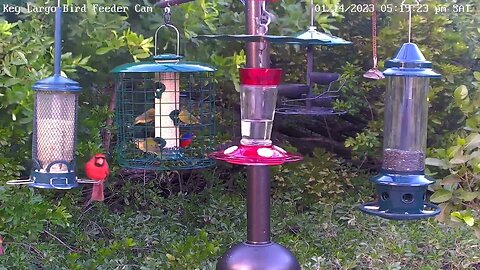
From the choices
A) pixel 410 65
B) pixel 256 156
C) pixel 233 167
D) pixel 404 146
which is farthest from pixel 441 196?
pixel 233 167

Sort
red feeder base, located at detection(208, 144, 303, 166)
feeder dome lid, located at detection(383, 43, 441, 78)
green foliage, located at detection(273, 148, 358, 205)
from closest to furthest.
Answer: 1. red feeder base, located at detection(208, 144, 303, 166)
2. feeder dome lid, located at detection(383, 43, 441, 78)
3. green foliage, located at detection(273, 148, 358, 205)

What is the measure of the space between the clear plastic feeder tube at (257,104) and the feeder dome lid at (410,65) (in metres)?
0.41

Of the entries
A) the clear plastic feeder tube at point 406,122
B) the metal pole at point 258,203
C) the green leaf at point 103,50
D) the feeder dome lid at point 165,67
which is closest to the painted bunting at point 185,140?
the feeder dome lid at point 165,67

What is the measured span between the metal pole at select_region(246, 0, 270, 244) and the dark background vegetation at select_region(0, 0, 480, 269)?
95 centimetres

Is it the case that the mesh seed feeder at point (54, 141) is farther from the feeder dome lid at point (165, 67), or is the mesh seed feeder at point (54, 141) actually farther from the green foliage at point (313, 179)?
the green foliage at point (313, 179)

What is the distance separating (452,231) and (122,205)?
216 cm

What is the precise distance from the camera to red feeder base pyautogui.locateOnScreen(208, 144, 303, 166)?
215cm

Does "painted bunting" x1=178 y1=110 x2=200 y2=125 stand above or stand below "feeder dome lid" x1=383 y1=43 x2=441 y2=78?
below

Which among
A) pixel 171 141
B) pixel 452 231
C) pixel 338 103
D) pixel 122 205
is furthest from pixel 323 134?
pixel 171 141

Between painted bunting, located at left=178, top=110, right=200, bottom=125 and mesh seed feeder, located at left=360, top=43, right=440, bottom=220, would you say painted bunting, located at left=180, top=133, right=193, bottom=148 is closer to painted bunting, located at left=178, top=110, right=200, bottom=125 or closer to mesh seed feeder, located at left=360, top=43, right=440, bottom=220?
painted bunting, located at left=178, top=110, right=200, bottom=125

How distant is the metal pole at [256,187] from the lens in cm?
223

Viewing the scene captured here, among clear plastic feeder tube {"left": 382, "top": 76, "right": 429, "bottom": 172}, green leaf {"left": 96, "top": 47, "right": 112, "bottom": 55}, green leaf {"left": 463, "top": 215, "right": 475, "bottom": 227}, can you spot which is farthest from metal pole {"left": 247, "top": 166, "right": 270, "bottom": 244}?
green leaf {"left": 96, "top": 47, "right": 112, "bottom": 55}

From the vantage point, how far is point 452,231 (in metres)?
4.37

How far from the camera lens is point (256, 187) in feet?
7.56
